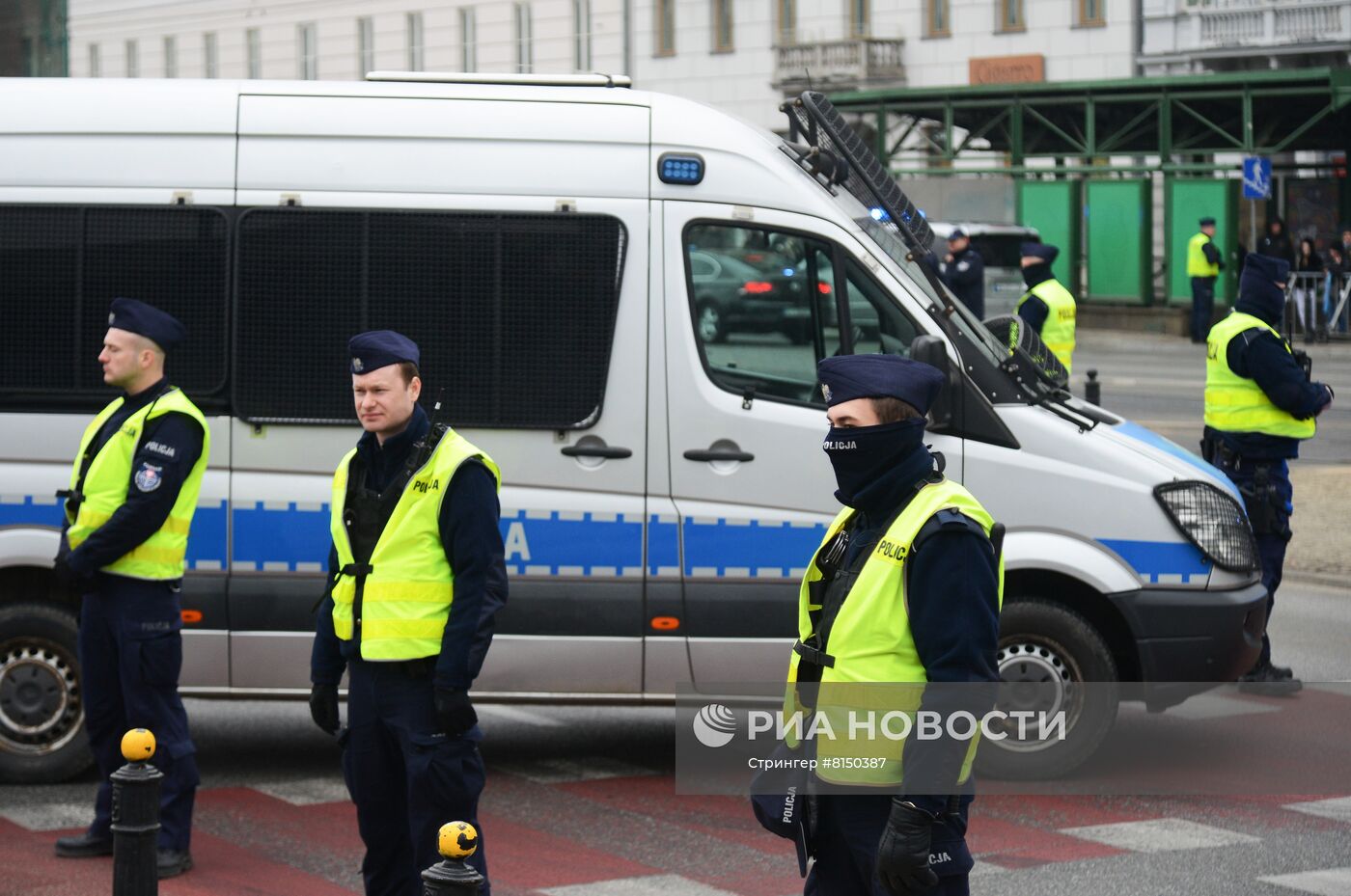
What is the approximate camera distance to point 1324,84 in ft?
109

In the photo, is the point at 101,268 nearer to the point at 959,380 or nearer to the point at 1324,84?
the point at 959,380

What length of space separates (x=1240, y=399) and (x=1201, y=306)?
956 inches

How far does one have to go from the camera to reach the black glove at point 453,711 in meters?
5.30

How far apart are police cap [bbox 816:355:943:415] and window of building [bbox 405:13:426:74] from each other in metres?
57.5

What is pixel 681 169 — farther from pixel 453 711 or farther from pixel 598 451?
pixel 453 711

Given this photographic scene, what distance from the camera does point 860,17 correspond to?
52.9m

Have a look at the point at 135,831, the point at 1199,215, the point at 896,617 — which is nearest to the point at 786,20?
the point at 1199,215

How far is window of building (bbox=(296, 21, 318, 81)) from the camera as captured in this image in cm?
6291

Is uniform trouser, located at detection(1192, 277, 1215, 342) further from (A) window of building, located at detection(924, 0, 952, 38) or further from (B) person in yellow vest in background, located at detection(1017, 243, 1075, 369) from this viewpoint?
(A) window of building, located at detection(924, 0, 952, 38)

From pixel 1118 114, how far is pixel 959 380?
104 ft

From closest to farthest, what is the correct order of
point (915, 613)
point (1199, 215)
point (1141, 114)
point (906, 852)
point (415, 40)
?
point (906, 852) < point (915, 613) < point (1199, 215) < point (1141, 114) < point (415, 40)

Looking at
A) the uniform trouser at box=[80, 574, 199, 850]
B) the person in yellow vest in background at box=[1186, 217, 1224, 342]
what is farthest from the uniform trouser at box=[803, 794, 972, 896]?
the person in yellow vest in background at box=[1186, 217, 1224, 342]

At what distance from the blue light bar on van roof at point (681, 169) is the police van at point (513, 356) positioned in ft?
0.04

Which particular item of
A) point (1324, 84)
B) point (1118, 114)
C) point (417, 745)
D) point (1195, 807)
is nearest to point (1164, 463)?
point (1195, 807)
